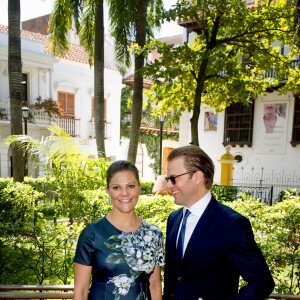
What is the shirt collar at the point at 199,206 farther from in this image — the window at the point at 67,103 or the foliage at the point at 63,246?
the window at the point at 67,103

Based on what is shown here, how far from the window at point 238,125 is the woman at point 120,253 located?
1675 cm

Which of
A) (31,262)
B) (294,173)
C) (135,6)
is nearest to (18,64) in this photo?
(135,6)

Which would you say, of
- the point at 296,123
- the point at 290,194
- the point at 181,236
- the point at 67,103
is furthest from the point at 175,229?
the point at 67,103

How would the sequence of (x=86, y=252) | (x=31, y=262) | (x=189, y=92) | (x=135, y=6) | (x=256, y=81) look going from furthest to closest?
(x=135, y=6), (x=189, y=92), (x=256, y=81), (x=31, y=262), (x=86, y=252)

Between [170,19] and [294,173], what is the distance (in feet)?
39.8

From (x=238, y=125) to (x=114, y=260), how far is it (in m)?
17.5

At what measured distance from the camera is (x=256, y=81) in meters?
9.46

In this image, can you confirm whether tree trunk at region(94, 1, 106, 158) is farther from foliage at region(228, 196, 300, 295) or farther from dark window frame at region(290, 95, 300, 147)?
dark window frame at region(290, 95, 300, 147)

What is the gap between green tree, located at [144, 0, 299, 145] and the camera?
7979mm

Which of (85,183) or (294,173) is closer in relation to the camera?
(85,183)

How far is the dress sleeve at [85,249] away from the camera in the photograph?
6.26 feet

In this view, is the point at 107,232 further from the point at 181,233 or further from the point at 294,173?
the point at 294,173

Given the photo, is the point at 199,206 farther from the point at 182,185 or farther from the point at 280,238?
the point at 280,238

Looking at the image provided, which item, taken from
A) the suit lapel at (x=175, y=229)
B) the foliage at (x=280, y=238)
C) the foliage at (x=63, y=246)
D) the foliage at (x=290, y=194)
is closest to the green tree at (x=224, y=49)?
the foliage at (x=290, y=194)
